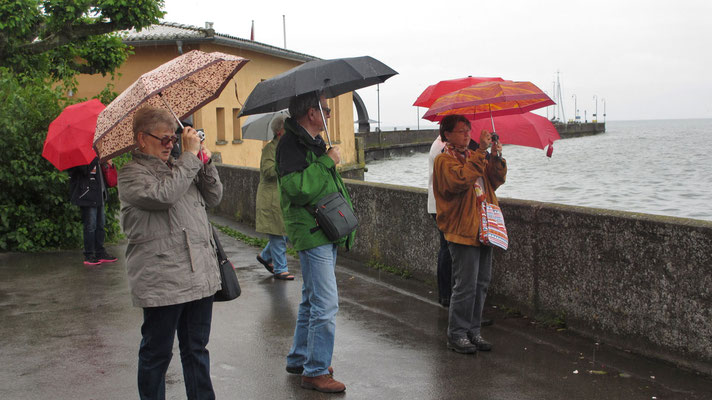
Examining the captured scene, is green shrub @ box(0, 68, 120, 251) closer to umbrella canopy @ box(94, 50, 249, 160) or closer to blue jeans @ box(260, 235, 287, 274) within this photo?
blue jeans @ box(260, 235, 287, 274)

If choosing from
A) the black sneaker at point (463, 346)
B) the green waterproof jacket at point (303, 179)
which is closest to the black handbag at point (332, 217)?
the green waterproof jacket at point (303, 179)

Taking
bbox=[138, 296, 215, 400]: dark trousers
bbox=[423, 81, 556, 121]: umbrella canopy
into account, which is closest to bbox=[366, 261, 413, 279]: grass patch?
bbox=[423, 81, 556, 121]: umbrella canopy

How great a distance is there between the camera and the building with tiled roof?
2309 centimetres

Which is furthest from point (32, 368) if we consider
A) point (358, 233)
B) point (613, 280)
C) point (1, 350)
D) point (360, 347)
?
point (358, 233)

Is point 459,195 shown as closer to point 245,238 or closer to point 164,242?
point 164,242

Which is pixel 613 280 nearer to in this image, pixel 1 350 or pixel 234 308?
pixel 234 308

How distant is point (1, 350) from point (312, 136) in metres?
2.96

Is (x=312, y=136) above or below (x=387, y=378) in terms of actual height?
above

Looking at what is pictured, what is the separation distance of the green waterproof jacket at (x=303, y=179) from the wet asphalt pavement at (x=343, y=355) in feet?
3.28

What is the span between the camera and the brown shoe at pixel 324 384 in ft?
15.3

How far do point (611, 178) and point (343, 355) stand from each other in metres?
59.5

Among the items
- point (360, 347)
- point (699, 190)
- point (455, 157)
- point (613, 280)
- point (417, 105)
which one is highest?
point (417, 105)

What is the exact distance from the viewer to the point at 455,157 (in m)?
5.50

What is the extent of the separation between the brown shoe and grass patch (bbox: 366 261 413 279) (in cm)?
367
